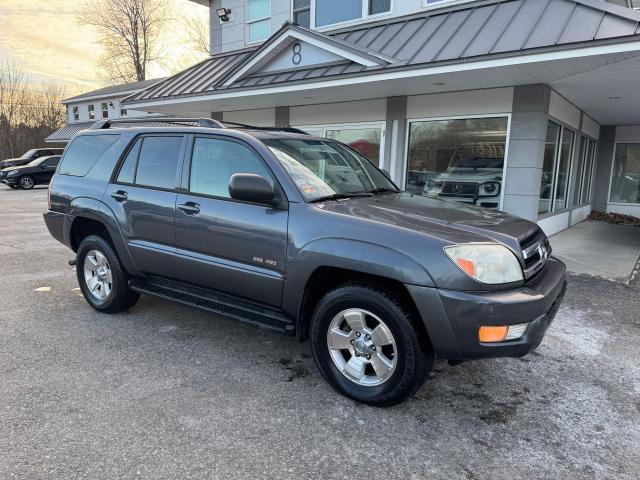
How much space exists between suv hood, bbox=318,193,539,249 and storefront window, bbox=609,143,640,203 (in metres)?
13.3

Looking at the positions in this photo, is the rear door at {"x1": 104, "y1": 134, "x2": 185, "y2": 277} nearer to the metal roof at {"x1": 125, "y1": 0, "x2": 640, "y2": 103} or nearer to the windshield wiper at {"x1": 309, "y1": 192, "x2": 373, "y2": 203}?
the windshield wiper at {"x1": 309, "y1": 192, "x2": 373, "y2": 203}

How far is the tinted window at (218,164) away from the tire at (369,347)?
1246 millimetres

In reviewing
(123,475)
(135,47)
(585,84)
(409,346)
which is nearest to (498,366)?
(409,346)

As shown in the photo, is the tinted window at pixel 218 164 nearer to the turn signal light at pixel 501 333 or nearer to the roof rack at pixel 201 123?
the roof rack at pixel 201 123

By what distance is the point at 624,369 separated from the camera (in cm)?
378

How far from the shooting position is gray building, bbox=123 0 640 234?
637 centimetres

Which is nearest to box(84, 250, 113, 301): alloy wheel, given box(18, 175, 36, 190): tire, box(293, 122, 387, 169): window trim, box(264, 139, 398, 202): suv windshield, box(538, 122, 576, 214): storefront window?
box(264, 139, 398, 202): suv windshield

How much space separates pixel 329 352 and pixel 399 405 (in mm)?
596

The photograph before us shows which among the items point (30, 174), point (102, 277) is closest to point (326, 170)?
point (102, 277)

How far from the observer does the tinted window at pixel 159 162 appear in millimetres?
4082

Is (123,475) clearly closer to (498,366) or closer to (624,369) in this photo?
(498,366)

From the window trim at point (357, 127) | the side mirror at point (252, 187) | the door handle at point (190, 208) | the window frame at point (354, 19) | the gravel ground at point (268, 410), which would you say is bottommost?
the gravel ground at point (268, 410)

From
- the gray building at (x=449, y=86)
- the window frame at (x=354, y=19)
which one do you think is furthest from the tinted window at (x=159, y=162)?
the window frame at (x=354, y=19)

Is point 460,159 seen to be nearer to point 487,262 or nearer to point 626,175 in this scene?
point 487,262
